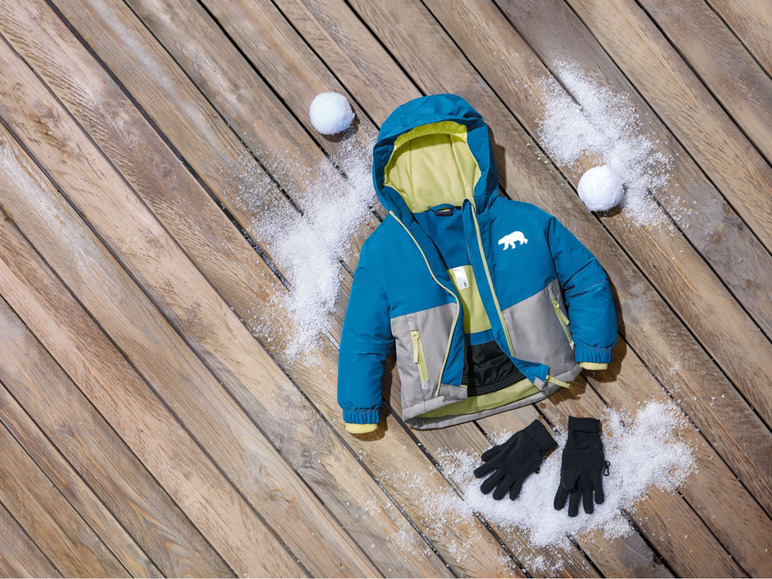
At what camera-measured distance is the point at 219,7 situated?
3.96 feet

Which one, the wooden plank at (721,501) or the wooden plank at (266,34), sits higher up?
the wooden plank at (266,34)

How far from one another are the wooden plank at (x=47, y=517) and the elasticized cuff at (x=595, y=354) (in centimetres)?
132

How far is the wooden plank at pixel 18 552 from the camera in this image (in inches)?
50.4

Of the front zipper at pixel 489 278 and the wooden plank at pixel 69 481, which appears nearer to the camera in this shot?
the front zipper at pixel 489 278

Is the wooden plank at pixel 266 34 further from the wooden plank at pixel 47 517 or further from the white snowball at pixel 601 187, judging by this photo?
the wooden plank at pixel 47 517

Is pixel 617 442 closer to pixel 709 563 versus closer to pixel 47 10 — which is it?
pixel 709 563

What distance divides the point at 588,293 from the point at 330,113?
75 cm

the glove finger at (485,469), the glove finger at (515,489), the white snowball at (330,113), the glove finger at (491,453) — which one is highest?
the white snowball at (330,113)

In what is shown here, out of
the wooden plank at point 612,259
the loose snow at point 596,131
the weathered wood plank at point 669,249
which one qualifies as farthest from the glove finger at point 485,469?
the loose snow at point 596,131

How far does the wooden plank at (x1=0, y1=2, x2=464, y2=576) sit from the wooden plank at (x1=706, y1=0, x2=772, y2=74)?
4.27 ft

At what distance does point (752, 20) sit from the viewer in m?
1.18

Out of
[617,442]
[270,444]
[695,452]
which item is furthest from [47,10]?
[695,452]

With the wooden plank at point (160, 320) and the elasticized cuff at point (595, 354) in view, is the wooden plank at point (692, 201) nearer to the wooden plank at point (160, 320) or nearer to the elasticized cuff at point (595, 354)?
the elasticized cuff at point (595, 354)

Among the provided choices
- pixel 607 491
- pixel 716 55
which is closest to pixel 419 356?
pixel 607 491
